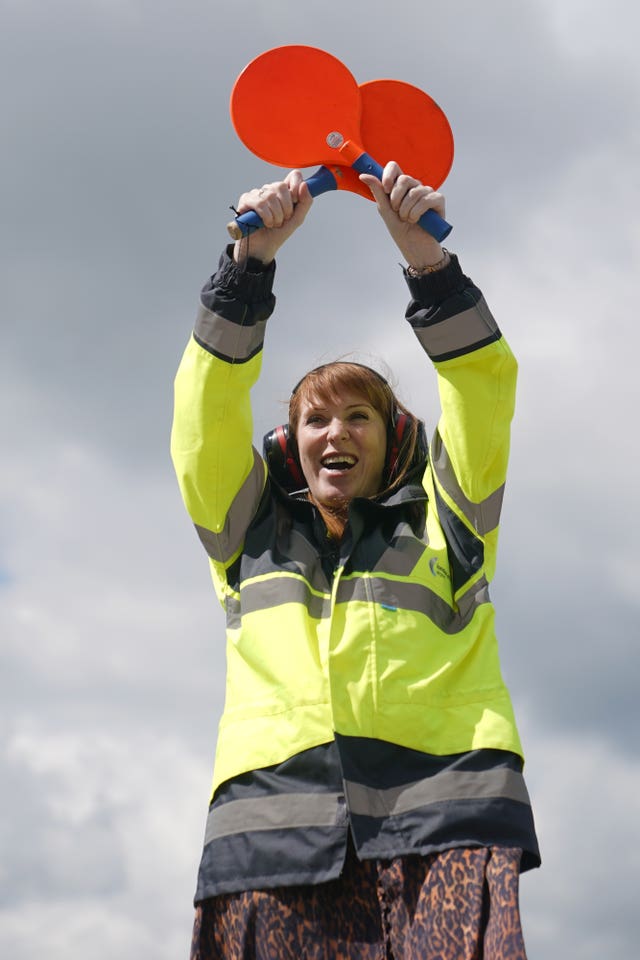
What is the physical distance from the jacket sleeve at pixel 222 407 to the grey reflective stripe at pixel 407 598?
0.66 meters

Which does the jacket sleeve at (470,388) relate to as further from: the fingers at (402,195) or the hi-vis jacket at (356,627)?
the fingers at (402,195)

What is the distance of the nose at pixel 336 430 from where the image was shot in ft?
15.0

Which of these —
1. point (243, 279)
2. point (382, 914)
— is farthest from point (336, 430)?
point (382, 914)

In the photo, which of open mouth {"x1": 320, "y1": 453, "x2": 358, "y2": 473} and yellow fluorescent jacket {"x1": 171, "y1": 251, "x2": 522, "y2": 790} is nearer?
yellow fluorescent jacket {"x1": 171, "y1": 251, "x2": 522, "y2": 790}

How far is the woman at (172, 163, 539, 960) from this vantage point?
139 inches

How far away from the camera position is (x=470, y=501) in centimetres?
416

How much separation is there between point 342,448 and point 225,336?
0.67 metres

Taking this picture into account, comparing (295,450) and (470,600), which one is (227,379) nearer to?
(295,450)

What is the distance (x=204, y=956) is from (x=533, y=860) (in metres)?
1.11

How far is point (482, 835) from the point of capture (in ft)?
11.5

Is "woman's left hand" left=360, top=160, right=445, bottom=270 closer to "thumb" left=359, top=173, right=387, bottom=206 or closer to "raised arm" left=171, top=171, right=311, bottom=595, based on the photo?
"thumb" left=359, top=173, right=387, bottom=206

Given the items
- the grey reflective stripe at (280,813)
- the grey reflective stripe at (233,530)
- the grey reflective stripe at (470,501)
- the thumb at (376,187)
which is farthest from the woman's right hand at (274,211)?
the grey reflective stripe at (280,813)

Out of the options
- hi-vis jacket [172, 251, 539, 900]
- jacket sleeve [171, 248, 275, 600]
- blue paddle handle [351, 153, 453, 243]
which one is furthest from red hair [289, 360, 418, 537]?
blue paddle handle [351, 153, 453, 243]

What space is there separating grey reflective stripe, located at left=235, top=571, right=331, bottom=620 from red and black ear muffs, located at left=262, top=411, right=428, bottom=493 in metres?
0.73
